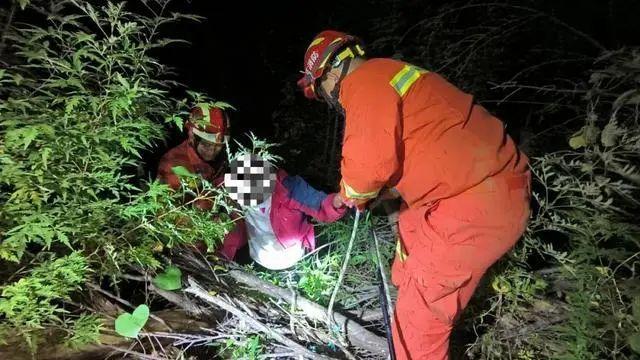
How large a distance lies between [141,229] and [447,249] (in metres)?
1.59

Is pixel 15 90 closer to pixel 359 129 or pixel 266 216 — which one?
pixel 359 129

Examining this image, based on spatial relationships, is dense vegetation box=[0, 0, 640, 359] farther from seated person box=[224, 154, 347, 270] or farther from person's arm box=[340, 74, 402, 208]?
person's arm box=[340, 74, 402, 208]

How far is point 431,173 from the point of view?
7.35ft

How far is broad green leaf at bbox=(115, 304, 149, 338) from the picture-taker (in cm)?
222

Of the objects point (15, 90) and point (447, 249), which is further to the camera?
point (447, 249)

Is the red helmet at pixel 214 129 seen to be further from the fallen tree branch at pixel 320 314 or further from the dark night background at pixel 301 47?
the dark night background at pixel 301 47

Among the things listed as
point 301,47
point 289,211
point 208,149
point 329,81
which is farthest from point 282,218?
point 301,47

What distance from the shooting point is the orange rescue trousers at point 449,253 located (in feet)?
7.30

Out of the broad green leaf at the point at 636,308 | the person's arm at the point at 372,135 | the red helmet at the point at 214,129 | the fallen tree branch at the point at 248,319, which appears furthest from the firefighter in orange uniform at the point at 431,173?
the red helmet at the point at 214,129

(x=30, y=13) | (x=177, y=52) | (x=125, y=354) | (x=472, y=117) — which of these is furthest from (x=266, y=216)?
(x=177, y=52)

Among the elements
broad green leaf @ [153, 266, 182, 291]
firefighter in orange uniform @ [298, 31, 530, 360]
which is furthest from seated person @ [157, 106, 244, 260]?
firefighter in orange uniform @ [298, 31, 530, 360]

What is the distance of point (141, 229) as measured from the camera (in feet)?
7.74

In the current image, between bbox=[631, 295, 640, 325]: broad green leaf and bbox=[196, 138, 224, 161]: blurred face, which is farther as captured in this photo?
bbox=[196, 138, 224, 161]: blurred face

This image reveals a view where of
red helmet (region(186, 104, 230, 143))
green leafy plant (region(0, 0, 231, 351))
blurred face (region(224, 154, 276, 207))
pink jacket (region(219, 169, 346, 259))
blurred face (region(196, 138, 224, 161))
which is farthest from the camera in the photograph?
pink jacket (region(219, 169, 346, 259))
